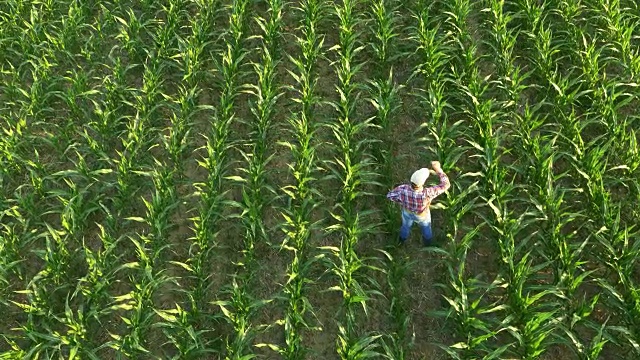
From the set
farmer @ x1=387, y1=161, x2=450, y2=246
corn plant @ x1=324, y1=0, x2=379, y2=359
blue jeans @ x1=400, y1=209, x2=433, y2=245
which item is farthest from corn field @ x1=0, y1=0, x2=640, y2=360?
farmer @ x1=387, y1=161, x2=450, y2=246

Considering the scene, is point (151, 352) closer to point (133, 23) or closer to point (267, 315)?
point (267, 315)

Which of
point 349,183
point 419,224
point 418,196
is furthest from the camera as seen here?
point 349,183

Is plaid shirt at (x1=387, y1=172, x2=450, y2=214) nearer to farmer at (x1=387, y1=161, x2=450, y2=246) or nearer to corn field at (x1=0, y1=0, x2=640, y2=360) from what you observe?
farmer at (x1=387, y1=161, x2=450, y2=246)

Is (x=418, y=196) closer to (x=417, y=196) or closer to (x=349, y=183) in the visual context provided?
(x=417, y=196)

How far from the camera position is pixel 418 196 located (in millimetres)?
4188

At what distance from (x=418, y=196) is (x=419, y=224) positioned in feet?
1.43

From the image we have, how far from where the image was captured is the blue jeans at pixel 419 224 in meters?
4.41

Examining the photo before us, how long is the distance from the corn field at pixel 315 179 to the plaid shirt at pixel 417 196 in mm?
421

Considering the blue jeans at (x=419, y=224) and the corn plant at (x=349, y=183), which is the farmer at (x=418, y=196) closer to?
the blue jeans at (x=419, y=224)

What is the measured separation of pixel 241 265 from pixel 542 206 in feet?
9.13

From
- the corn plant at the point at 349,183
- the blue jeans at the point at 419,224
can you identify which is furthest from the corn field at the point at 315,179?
the blue jeans at the point at 419,224

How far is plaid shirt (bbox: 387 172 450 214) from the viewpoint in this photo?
4203 millimetres

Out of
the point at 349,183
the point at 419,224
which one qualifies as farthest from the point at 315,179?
the point at 419,224

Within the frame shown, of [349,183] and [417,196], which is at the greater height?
[417,196]
